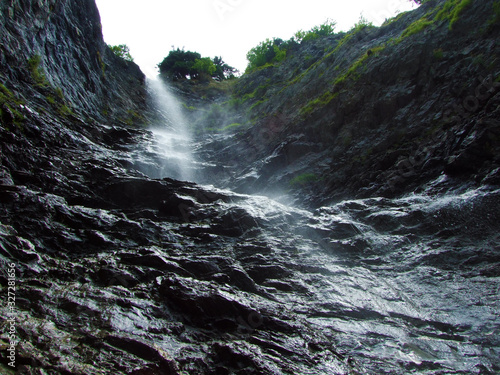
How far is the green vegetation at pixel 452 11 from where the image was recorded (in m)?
12.9

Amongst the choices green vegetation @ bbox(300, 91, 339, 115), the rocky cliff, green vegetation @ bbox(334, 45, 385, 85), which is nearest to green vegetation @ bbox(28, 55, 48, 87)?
the rocky cliff

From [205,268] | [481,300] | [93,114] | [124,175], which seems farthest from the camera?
[93,114]

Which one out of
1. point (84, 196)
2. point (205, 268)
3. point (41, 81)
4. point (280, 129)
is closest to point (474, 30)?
point (280, 129)

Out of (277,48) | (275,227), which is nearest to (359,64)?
(275,227)

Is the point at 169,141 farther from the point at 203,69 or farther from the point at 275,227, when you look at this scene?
the point at 203,69

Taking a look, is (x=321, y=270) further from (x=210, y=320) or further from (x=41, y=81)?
(x=41, y=81)

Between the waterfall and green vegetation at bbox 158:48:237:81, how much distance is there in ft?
17.6

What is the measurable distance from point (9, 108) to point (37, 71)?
492 cm

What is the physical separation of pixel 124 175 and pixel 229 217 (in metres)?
4.17

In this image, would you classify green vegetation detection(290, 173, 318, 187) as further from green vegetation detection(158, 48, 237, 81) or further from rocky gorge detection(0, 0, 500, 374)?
green vegetation detection(158, 48, 237, 81)

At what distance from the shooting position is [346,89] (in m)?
15.9

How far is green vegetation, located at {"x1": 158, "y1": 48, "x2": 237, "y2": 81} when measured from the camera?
40.8 metres

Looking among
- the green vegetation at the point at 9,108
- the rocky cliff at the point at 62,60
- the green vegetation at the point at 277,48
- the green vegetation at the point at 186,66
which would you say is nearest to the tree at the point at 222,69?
the green vegetation at the point at 186,66

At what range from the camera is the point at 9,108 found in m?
9.90
